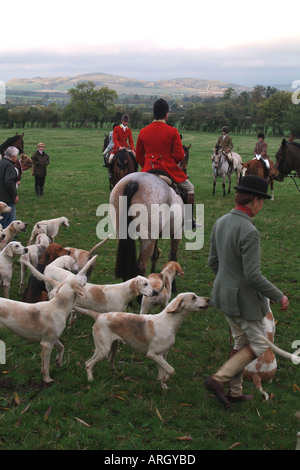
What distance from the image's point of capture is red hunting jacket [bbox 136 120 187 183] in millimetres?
7887

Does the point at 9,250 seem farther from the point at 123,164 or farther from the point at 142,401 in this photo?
the point at 123,164

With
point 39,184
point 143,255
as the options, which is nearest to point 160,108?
point 143,255

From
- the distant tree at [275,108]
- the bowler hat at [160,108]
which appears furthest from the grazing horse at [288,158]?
the distant tree at [275,108]

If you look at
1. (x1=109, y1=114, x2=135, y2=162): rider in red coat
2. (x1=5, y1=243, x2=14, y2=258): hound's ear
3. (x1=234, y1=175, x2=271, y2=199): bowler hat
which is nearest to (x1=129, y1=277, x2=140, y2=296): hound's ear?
(x1=234, y1=175, x2=271, y2=199): bowler hat

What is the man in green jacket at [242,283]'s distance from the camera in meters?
4.45

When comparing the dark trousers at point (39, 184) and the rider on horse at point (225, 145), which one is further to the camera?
the rider on horse at point (225, 145)

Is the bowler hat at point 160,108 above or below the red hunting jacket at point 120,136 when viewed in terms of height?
above

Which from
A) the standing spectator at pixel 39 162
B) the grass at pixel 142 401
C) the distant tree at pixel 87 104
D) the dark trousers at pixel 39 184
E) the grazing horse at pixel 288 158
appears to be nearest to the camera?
the grass at pixel 142 401

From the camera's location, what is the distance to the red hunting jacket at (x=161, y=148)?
7887 mm

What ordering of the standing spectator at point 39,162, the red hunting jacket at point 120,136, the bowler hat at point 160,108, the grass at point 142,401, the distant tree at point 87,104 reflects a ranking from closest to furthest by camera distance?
1. the grass at point 142,401
2. the bowler hat at point 160,108
3. the red hunting jacket at point 120,136
4. the standing spectator at point 39,162
5. the distant tree at point 87,104

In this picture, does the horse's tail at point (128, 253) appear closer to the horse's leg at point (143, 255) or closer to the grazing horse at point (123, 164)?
the horse's leg at point (143, 255)

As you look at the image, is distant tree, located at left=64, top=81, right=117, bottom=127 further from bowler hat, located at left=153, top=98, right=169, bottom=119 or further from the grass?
the grass

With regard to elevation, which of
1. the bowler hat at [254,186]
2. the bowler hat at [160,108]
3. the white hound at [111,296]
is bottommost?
the white hound at [111,296]

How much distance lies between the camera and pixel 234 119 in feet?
229
